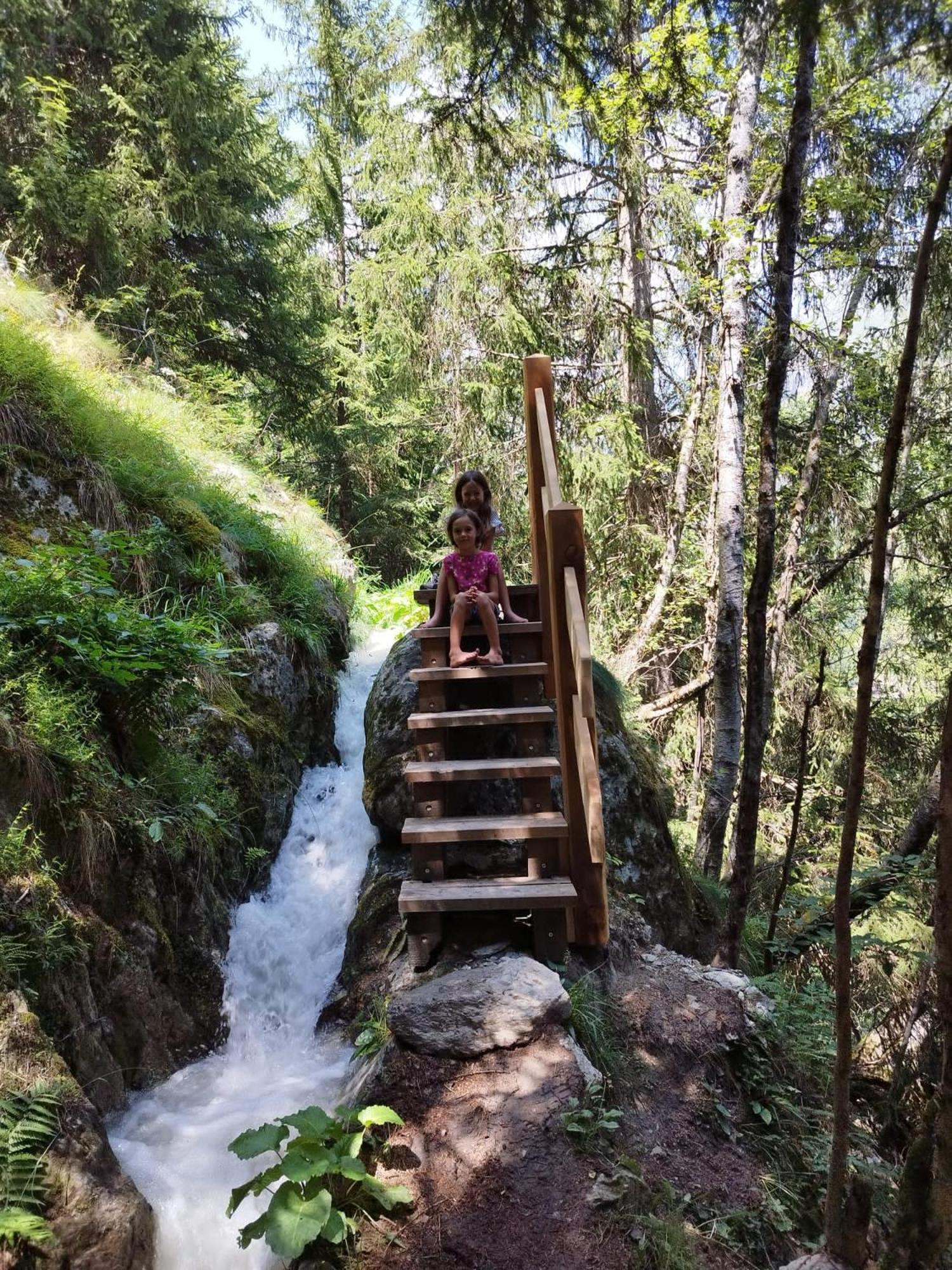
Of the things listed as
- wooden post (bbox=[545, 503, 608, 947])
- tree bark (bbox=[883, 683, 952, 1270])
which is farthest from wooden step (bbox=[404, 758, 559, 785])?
tree bark (bbox=[883, 683, 952, 1270])

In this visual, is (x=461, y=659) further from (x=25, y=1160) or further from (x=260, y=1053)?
(x=25, y=1160)

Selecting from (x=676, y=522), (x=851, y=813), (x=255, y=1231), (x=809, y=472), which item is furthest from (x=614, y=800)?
(x=809, y=472)

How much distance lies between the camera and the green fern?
1981 mm

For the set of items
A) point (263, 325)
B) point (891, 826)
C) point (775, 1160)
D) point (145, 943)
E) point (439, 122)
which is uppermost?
point (263, 325)

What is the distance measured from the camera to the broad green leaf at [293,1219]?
2000 mm

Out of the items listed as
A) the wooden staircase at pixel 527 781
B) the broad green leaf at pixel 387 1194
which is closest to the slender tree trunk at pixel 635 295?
the wooden staircase at pixel 527 781

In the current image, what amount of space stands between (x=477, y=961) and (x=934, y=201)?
296 centimetres

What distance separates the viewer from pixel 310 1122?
243 centimetres

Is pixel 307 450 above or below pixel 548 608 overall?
above

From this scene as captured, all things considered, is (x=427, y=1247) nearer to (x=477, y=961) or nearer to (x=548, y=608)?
(x=477, y=961)

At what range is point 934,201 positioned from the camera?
5.86ft

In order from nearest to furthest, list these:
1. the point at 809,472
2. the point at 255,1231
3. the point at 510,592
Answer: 1. the point at 255,1231
2. the point at 510,592
3. the point at 809,472

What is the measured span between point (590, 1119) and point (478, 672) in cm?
202

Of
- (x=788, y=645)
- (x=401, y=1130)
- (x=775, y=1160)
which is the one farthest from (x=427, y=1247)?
(x=788, y=645)
